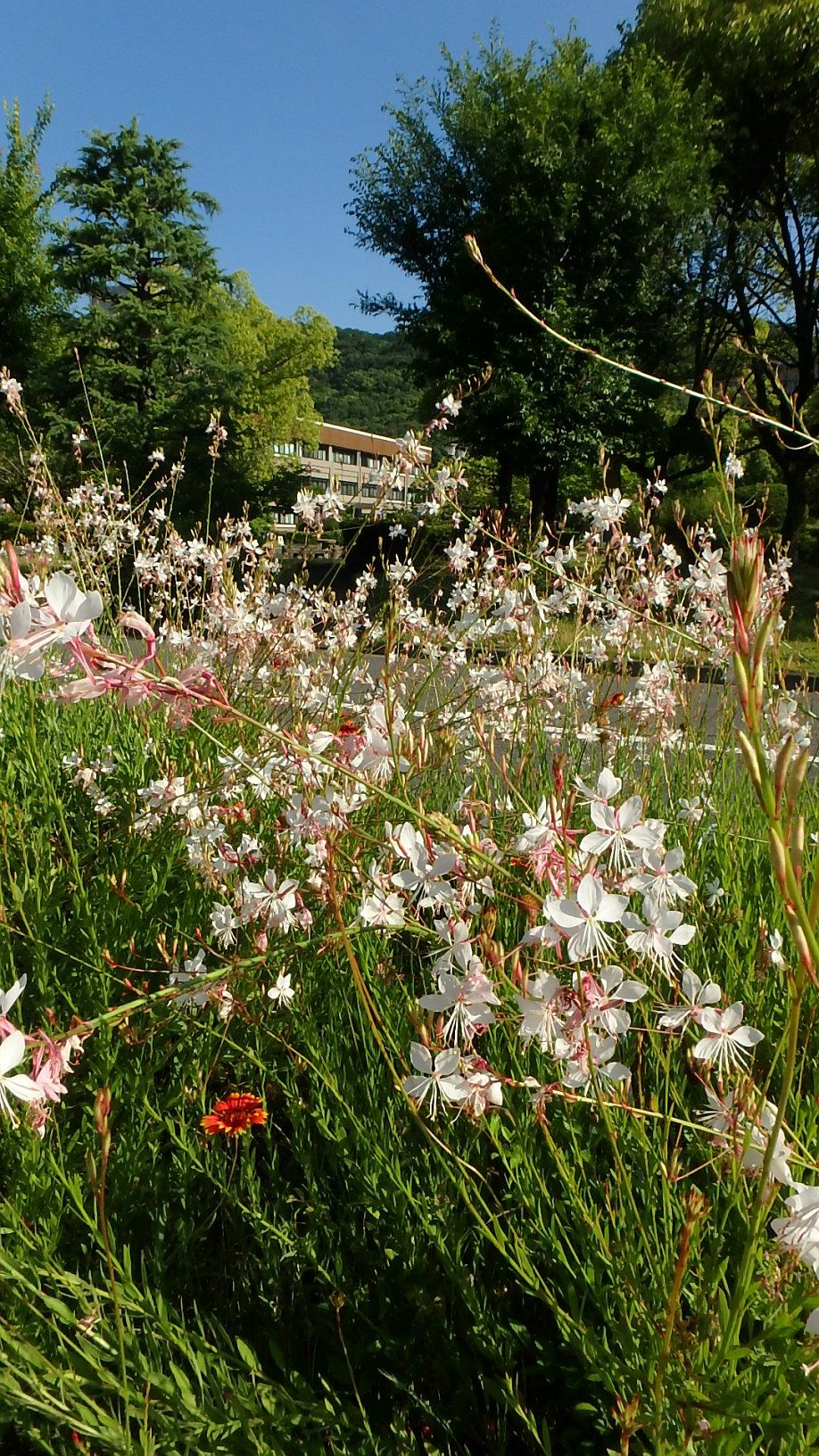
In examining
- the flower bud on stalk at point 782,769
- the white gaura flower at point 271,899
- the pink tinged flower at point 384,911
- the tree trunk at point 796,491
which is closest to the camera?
the flower bud on stalk at point 782,769

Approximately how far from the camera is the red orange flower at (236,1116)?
59.3 inches

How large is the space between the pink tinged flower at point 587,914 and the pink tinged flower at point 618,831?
0.08 meters

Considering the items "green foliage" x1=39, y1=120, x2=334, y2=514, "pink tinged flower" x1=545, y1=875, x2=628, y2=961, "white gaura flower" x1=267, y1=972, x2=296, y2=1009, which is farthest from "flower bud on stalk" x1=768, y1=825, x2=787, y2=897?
"green foliage" x1=39, y1=120, x2=334, y2=514

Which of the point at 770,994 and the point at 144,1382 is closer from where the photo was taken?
the point at 144,1382

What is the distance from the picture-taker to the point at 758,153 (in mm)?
16250

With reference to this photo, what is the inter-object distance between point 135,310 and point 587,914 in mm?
20515

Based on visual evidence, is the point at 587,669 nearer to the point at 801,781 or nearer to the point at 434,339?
the point at 801,781

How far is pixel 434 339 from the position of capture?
16.3 metres

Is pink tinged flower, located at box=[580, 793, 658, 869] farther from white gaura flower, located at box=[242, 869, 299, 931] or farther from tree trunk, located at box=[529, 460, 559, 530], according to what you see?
tree trunk, located at box=[529, 460, 559, 530]

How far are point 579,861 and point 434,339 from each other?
16818 mm

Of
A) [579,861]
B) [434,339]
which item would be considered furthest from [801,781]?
[434,339]

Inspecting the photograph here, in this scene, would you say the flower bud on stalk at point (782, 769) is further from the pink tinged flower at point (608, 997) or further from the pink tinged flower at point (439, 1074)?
the pink tinged flower at point (439, 1074)

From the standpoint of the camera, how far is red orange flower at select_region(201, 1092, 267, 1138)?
151 centimetres

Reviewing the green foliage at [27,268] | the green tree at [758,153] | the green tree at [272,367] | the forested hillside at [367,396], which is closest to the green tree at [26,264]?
the green foliage at [27,268]
